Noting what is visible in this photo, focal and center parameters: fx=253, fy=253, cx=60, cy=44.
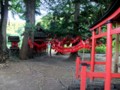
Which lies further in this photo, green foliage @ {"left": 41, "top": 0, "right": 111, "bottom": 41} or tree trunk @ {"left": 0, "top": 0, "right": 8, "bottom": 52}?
green foliage @ {"left": 41, "top": 0, "right": 111, "bottom": 41}

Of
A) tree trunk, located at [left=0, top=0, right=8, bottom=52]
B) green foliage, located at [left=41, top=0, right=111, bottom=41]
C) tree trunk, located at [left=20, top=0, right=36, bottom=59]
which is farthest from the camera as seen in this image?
tree trunk, located at [left=20, top=0, right=36, bottom=59]

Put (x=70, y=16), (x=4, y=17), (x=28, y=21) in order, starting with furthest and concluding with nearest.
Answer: (x=70, y=16) → (x=28, y=21) → (x=4, y=17)

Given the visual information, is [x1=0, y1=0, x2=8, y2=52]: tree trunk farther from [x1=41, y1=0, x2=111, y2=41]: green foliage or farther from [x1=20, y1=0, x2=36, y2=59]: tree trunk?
[x1=41, y1=0, x2=111, y2=41]: green foliage

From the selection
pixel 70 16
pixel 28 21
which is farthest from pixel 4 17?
pixel 70 16

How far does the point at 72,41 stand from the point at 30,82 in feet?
25.2

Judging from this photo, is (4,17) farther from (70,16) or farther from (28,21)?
(70,16)

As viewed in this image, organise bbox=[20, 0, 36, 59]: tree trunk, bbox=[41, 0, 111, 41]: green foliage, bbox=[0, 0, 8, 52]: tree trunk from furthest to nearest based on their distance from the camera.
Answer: bbox=[20, 0, 36, 59]: tree trunk
bbox=[41, 0, 111, 41]: green foliage
bbox=[0, 0, 8, 52]: tree trunk

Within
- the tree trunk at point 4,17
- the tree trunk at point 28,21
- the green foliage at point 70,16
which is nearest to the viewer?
the tree trunk at point 4,17

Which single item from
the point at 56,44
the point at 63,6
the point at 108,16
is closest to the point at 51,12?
the point at 63,6

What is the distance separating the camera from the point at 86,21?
56.9ft

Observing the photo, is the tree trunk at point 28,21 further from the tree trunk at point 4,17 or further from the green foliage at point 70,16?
the tree trunk at point 4,17

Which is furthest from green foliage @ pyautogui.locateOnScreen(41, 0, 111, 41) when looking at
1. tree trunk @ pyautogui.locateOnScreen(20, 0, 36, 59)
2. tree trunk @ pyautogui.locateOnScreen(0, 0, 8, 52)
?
tree trunk @ pyautogui.locateOnScreen(0, 0, 8, 52)

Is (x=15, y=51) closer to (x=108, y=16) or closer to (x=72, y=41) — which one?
(x=72, y=41)

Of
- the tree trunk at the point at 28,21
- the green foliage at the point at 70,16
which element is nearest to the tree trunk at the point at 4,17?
the tree trunk at the point at 28,21
